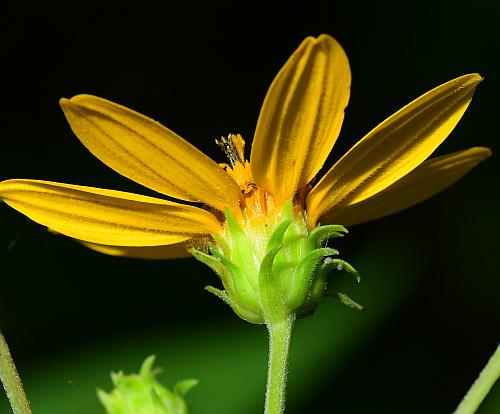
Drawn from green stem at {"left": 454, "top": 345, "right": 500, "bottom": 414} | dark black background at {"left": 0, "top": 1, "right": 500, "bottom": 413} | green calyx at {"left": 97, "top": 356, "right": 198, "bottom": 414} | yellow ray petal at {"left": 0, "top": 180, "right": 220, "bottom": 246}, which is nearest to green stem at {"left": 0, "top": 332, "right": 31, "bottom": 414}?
green calyx at {"left": 97, "top": 356, "right": 198, "bottom": 414}

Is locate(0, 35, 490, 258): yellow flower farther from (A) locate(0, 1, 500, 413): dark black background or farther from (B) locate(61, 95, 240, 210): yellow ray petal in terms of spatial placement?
(A) locate(0, 1, 500, 413): dark black background

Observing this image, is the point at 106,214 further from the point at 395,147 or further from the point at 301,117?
the point at 395,147

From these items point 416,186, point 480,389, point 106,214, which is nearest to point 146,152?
point 106,214

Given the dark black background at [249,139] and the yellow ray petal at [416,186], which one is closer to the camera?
the yellow ray petal at [416,186]

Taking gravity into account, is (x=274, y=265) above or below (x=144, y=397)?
above

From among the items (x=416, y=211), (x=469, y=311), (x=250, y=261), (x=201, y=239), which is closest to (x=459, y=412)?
(x=250, y=261)

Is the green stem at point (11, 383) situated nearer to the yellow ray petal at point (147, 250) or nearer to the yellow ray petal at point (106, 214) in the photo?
the yellow ray petal at point (106, 214)

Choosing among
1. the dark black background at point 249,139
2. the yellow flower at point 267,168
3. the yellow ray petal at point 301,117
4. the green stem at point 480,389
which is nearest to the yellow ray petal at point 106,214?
the yellow flower at point 267,168
